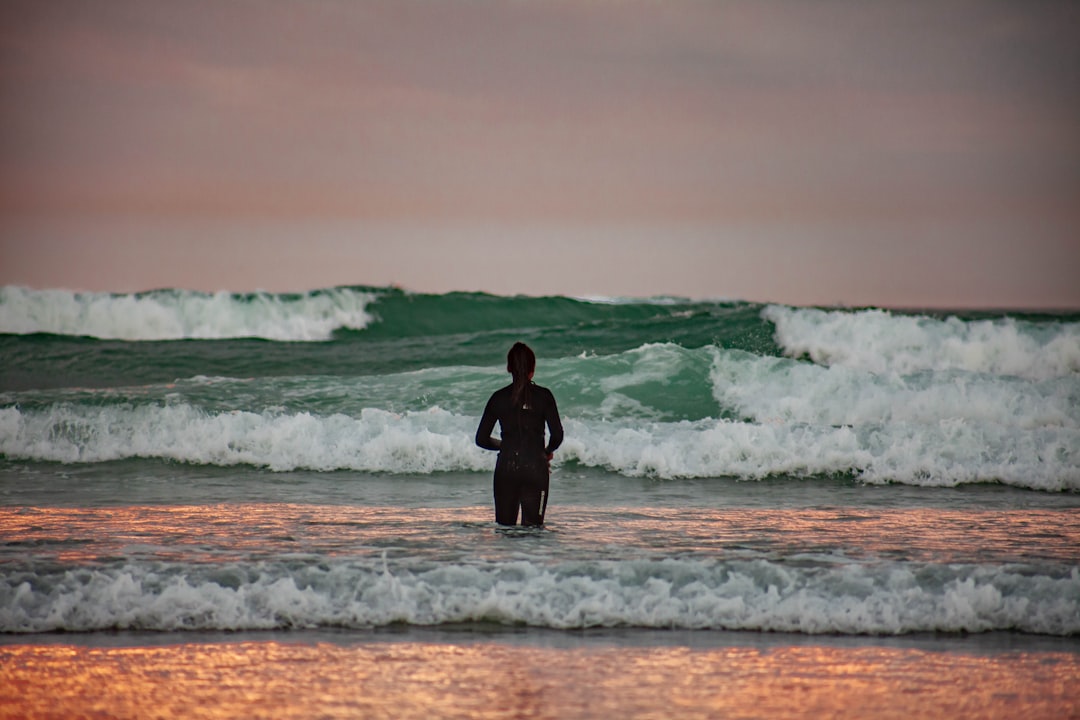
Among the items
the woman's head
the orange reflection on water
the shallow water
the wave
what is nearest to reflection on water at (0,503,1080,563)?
the orange reflection on water

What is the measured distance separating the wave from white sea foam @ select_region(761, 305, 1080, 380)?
1587 centimetres

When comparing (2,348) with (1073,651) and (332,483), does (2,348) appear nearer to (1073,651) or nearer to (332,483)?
(332,483)

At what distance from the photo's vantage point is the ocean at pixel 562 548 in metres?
5.44

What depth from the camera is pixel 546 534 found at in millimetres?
8672

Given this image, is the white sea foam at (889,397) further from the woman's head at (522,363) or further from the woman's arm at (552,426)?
the woman's head at (522,363)

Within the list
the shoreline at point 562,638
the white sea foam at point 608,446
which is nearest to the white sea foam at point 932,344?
the white sea foam at point 608,446

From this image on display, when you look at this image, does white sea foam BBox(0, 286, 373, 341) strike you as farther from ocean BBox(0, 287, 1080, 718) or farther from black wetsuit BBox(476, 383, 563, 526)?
black wetsuit BBox(476, 383, 563, 526)

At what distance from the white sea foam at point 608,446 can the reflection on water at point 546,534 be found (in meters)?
2.88

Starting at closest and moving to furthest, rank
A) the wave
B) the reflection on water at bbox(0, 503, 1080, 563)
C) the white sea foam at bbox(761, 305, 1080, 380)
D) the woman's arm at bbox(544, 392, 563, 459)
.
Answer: the wave, the reflection on water at bbox(0, 503, 1080, 563), the woman's arm at bbox(544, 392, 563, 459), the white sea foam at bbox(761, 305, 1080, 380)

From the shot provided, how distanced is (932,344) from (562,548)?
57.1 feet

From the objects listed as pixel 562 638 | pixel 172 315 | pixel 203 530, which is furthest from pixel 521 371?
pixel 172 315

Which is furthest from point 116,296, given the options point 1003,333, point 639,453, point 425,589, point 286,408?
point 425,589

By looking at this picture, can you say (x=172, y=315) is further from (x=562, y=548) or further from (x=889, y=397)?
(x=562, y=548)

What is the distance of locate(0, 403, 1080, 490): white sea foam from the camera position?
44.7 feet
